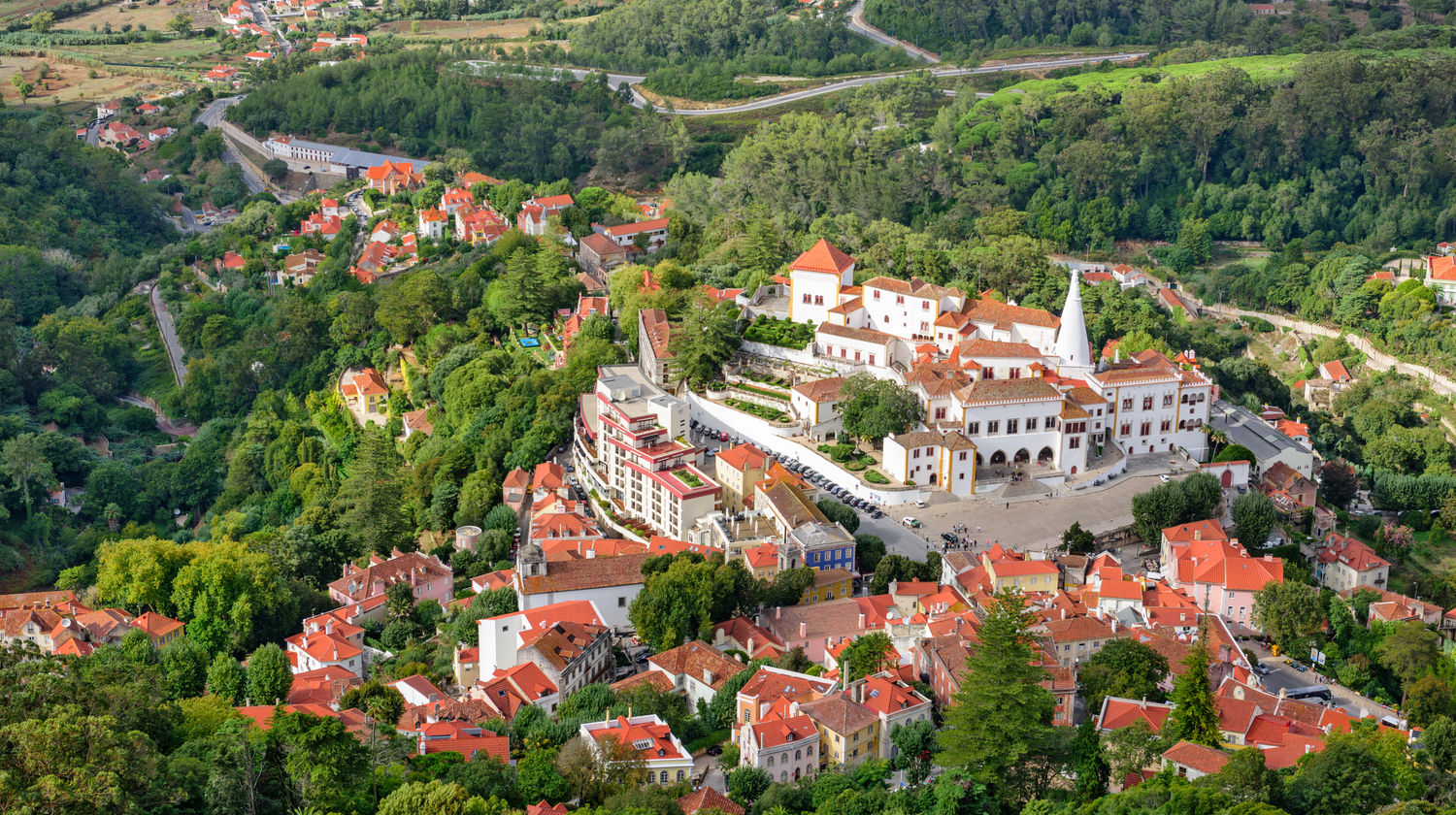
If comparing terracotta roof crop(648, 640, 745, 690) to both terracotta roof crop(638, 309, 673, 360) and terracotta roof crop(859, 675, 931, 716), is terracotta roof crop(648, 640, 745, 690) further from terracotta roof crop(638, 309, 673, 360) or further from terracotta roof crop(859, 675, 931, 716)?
terracotta roof crop(638, 309, 673, 360)

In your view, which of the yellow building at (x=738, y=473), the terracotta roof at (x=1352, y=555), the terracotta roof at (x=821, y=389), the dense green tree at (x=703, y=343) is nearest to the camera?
the terracotta roof at (x=1352, y=555)

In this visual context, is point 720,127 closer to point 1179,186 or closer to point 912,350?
point 1179,186

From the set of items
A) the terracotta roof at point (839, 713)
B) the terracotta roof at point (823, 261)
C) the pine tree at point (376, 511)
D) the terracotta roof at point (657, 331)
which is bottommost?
the pine tree at point (376, 511)

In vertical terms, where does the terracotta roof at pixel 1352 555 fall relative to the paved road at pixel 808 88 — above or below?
below

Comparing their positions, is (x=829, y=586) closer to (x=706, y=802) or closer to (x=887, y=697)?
(x=887, y=697)

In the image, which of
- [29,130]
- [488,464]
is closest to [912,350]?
[488,464]

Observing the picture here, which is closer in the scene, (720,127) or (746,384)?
(746,384)

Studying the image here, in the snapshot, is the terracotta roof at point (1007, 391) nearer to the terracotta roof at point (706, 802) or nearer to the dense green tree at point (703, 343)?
the dense green tree at point (703, 343)

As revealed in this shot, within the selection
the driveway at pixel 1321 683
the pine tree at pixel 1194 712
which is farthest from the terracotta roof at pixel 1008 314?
the pine tree at pixel 1194 712
